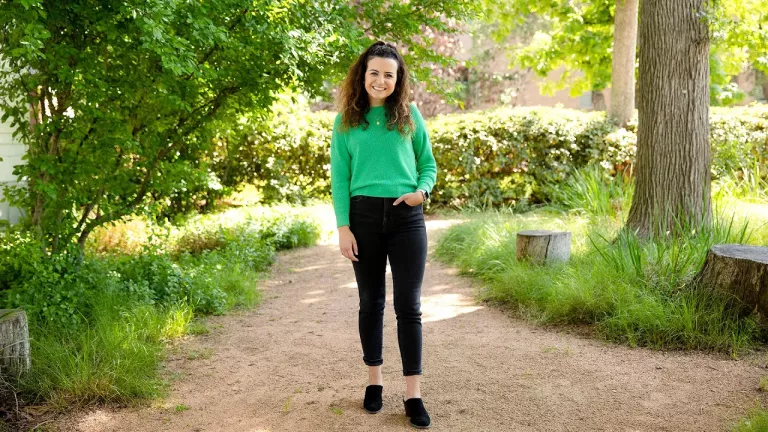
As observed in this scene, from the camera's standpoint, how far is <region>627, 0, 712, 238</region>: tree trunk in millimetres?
6480

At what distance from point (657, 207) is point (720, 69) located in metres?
8.99

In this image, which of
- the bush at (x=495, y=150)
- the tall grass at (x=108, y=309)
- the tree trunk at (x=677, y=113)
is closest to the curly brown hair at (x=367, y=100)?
A: the tall grass at (x=108, y=309)

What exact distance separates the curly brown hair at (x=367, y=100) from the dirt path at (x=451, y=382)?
4.70ft

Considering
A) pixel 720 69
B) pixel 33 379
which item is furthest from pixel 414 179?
pixel 720 69

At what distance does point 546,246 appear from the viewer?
654 cm

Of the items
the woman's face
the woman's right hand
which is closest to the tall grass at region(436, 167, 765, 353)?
the woman's right hand

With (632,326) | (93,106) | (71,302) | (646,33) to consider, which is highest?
(646,33)

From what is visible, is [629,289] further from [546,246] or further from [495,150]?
[495,150]

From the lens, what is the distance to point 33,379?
12.5 feet

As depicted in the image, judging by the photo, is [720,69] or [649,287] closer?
[649,287]

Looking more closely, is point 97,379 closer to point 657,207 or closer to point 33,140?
point 33,140

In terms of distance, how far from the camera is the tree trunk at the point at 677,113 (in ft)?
21.3

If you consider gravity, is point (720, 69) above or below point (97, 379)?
above

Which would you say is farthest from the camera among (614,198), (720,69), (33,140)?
(720,69)
